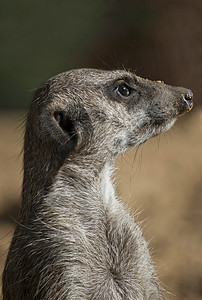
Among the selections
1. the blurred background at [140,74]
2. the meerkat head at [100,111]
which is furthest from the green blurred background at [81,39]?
the meerkat head at [100,111]

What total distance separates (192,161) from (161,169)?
0.28 meters

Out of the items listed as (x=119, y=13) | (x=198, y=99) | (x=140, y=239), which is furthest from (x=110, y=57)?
(x=140, y=239)

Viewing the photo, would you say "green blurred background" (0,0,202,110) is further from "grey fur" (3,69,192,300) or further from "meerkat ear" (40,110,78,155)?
"meerkat ear" (40,110,78,155)

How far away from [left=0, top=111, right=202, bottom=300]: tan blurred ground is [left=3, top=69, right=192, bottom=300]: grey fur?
1434 millimetres

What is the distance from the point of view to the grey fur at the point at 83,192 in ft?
7.91

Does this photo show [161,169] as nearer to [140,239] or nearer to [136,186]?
[136,186]

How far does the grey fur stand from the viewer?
7.91 ft

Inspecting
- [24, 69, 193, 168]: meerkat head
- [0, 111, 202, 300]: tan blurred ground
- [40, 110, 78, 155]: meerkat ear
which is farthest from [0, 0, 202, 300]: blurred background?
[40, 110, 78, 155]: meerkat ear

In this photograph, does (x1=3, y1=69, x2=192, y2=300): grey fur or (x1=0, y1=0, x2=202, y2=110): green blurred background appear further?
(x1=0, y1=0, x2=202, y2=110): green blurred background

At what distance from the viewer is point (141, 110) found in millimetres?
2752

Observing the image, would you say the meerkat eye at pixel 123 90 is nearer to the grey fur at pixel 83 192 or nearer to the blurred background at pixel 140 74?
the grey fur at pixel 83 192

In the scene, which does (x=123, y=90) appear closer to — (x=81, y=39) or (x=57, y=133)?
(x=57, y=133)

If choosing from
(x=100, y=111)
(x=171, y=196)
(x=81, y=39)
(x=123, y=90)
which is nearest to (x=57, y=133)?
(x=100, y=111)

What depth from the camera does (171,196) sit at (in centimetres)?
438
